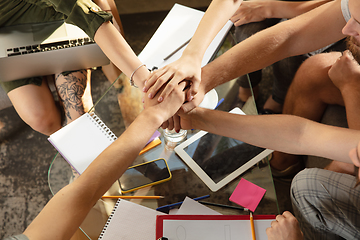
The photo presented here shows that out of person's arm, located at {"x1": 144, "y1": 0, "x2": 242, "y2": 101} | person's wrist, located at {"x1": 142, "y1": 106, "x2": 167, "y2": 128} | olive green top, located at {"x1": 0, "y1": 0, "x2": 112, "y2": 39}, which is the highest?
olive green top, located at {"x1": 0, "y1": 0, "x2": 112, "y2": 39}

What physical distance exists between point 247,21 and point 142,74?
2.33 feet

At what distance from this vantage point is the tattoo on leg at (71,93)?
143 centimetres

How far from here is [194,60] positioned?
1117mm

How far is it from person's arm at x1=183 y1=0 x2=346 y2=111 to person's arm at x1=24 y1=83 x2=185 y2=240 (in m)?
0.24

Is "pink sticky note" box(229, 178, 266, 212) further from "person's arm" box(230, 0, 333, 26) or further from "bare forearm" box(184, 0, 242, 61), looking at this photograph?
"person's arm" box(230, 0, 333, 26)

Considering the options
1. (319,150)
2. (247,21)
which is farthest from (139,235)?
(247,21)

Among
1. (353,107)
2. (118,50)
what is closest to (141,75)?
(118,50)

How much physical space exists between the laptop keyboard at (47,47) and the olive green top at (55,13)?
79mm

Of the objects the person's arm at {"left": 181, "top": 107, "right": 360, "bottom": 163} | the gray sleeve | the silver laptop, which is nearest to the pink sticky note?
the person's arm at {"left": 181, "top": 107, "right": 360, "bottom": 163}

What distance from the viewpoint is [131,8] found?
2.31 metres

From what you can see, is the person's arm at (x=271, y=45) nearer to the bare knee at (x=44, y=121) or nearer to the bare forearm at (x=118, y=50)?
the bare forearm at (x=118, y=50)

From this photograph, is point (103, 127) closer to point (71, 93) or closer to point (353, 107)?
point (71, 93)

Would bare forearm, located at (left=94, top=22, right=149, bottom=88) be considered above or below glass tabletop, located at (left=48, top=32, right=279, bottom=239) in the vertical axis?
above

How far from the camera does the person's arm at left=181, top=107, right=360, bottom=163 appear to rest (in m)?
0.88
